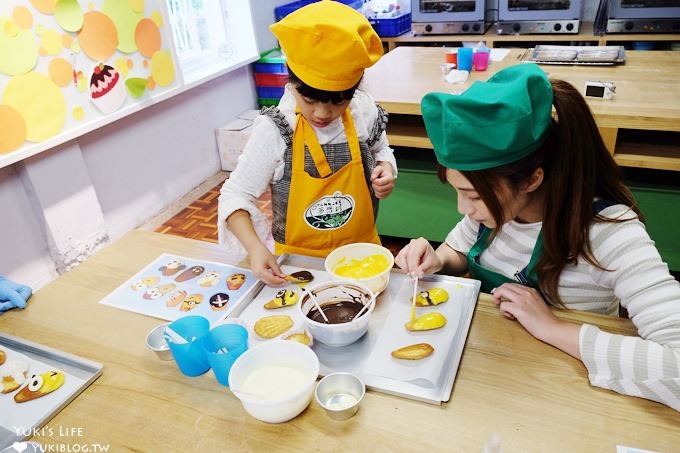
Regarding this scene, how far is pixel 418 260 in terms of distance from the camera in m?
1.18

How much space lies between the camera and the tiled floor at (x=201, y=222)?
295 centimetres

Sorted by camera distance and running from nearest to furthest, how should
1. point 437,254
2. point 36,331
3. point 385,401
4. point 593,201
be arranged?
point 385,401 → point 593,201 → point 36,331 → point 437,254

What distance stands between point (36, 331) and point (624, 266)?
1.20 m

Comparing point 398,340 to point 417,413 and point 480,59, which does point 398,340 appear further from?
point 480,59

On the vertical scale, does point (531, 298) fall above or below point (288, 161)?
below

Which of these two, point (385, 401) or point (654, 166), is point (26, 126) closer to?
point (385, 401)

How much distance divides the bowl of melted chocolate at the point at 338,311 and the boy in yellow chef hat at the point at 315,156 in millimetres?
172

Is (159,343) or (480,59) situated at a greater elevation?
(480,59)

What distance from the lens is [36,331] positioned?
110 centimetres

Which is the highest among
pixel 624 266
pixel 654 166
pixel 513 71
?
pixel 513 71

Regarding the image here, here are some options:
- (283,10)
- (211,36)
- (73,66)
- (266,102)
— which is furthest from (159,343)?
(283,10)

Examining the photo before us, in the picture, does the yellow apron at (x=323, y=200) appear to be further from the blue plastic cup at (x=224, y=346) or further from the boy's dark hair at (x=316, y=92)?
the blue plastic cup at (x=224, y=346)

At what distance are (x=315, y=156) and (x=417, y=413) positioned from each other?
742 millimetres

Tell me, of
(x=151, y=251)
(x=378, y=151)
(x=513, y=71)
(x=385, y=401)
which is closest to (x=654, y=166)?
(x=378, y=151)
